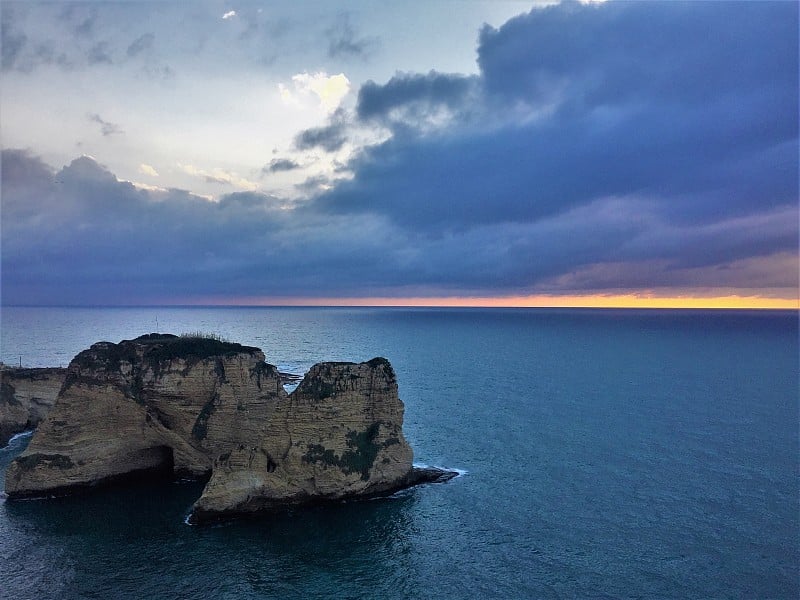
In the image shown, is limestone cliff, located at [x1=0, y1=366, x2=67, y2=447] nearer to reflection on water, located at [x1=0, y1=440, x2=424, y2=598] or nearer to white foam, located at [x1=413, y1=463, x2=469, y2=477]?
reflection on water, located at [x1=0, y1=440, x2=424, y2=598]

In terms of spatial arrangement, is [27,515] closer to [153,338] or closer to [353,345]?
[153,338]

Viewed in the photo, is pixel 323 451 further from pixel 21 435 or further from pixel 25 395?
pixel 25 395

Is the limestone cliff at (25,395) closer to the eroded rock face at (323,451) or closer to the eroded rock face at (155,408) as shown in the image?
the eroded rock face at (155,408)

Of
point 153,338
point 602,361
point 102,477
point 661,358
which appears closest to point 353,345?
point 602,361

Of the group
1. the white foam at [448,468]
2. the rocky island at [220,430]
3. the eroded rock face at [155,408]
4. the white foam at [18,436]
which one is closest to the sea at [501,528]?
the white foam at [448,468]

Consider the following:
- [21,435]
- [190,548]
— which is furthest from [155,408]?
[21,435]

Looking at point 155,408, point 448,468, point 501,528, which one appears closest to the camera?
point 501,528

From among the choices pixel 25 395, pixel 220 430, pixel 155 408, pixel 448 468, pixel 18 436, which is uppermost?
pixel 155 408
